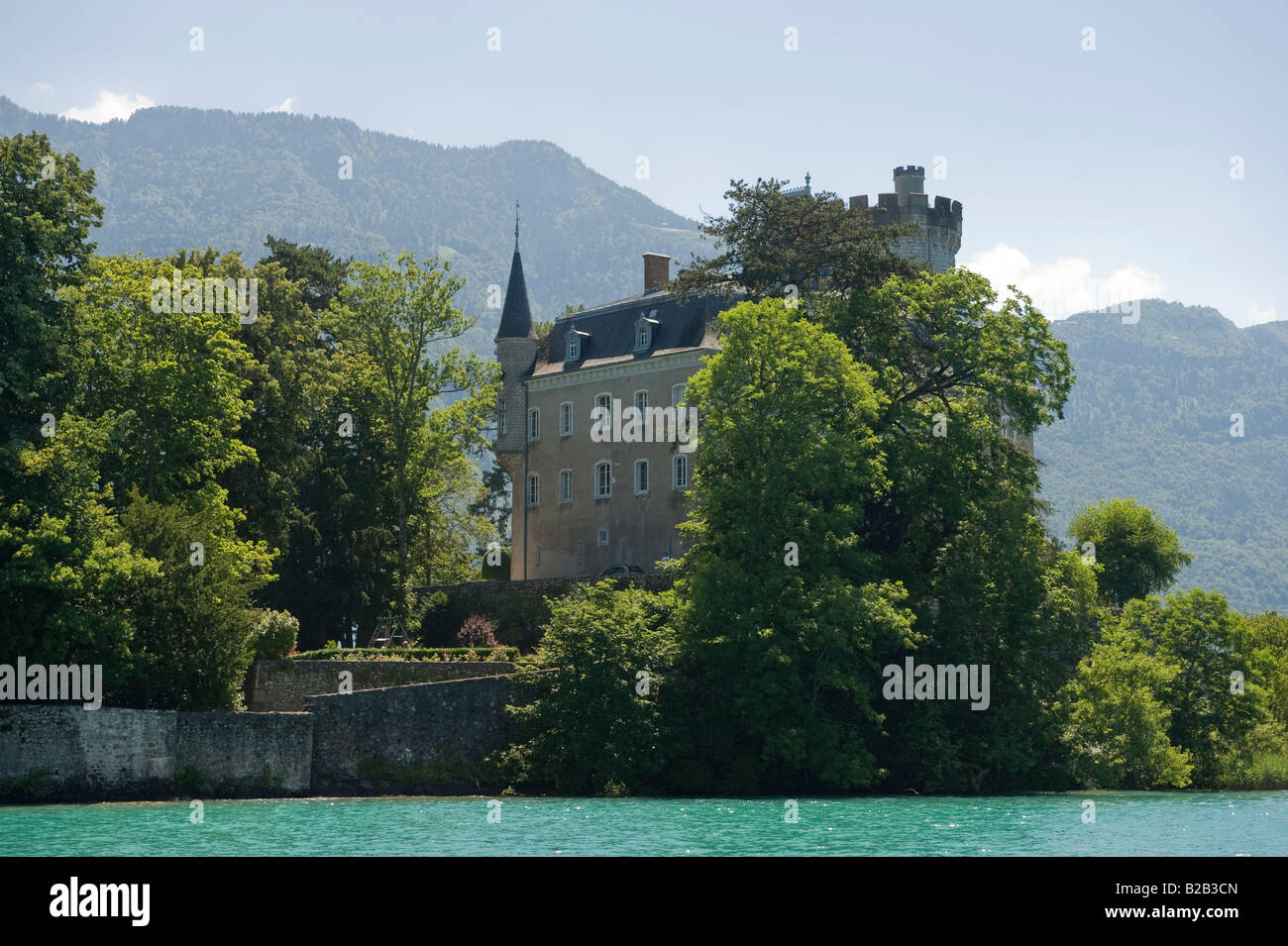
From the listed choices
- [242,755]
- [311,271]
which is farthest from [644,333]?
[242,755]

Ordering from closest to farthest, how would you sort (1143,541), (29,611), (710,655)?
(29,611) < (710,655) < (1143,541)

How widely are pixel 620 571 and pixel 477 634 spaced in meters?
6.29

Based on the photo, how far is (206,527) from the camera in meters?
36.3

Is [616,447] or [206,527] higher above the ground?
[616,447]

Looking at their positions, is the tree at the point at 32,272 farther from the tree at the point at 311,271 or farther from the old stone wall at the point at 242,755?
the tree at the point at 311,271

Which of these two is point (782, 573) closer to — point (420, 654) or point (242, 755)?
point (420, 654)

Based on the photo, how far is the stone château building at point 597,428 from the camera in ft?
174

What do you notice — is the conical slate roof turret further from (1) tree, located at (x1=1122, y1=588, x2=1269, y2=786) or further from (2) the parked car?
(1) tree, located at (x1=1122, y1=588, x2=1269, y2=786)

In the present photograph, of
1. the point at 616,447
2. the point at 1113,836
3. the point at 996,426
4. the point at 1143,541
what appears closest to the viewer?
the point at 1113,836

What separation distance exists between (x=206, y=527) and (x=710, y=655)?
12.7m

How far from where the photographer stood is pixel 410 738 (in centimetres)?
3506

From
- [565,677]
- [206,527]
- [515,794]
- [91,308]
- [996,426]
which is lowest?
[515,794]
